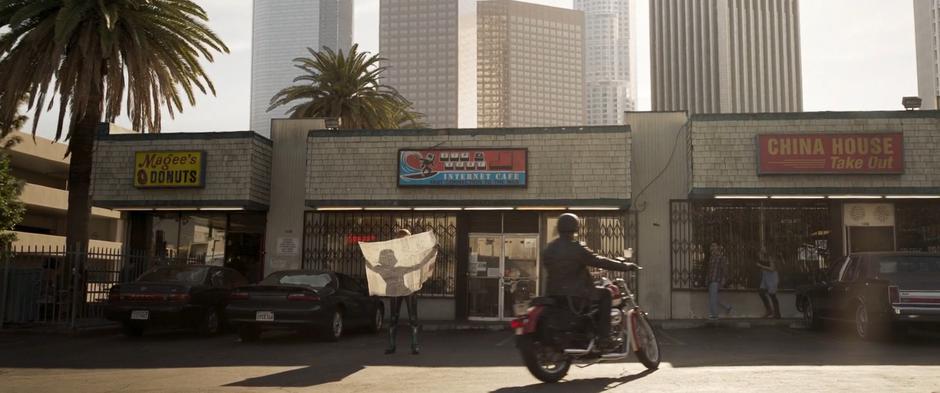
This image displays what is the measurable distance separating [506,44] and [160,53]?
590 feet

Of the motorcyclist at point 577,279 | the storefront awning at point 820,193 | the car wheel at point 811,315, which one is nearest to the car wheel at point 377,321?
the storefront awning at point 820,193

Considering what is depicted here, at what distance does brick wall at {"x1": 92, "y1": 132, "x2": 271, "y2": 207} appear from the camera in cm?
1989

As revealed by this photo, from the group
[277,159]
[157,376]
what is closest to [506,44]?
[277,159]

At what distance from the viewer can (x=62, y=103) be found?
64.6 ft

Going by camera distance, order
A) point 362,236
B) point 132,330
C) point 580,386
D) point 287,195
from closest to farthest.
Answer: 1. point 580,386
2. point 132,330
3. point 362,236
4. point 287,195

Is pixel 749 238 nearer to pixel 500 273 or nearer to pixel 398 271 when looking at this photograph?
pixel 500 273

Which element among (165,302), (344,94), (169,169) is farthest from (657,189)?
(344,94)

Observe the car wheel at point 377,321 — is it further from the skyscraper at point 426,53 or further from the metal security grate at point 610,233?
the skyscraper at point 426,53

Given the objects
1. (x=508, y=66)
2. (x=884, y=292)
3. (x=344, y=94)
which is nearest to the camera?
(x=884, y=292)

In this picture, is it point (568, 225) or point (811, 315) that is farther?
point (811, 315)

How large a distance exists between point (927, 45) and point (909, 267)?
170678mm

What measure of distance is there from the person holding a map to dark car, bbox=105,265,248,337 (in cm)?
452

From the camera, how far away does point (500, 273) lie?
64.7ft

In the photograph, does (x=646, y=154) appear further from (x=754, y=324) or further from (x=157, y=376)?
(x=157, y=376)
